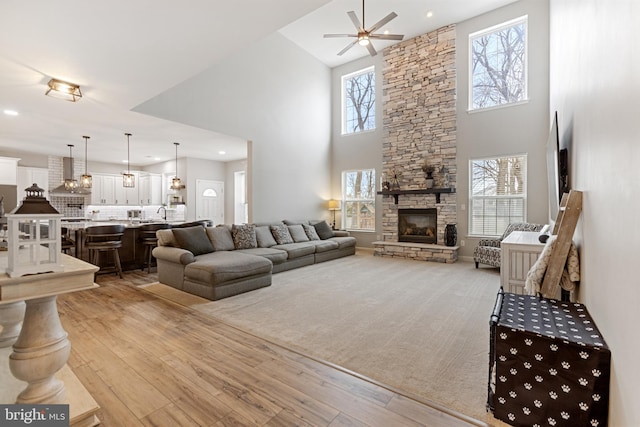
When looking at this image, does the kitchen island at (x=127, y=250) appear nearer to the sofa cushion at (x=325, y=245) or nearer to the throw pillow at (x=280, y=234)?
the throw pillow at (x=280, y=234)

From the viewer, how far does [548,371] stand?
1.50 metres

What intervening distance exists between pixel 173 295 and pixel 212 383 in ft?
7.85

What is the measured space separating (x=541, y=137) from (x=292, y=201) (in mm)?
5638

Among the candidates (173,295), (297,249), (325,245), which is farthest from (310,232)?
(173,295)

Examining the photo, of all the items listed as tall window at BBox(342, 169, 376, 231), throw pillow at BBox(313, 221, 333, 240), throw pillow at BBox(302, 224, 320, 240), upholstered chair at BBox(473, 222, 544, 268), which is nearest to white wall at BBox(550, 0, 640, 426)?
upholstered chair at BBox(473, 222, 544, 268)

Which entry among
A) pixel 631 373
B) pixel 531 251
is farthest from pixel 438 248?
pixel 631 373

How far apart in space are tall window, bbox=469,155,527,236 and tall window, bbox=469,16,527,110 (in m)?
1.32

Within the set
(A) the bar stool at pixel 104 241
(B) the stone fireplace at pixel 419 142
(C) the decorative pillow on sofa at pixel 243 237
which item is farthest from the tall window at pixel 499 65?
(A) the bar stool at pixel 104 241

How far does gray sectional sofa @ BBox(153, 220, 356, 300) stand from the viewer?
3893 mm

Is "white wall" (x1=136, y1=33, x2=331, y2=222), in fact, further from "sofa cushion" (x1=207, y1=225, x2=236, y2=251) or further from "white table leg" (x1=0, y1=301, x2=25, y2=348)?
"white table leg" (x1=0, y1=301, x2=25, y2=348)

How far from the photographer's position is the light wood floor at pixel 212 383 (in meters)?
1.67

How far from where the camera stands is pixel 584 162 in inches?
82.7

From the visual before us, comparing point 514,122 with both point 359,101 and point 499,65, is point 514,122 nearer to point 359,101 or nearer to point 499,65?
point 499,65

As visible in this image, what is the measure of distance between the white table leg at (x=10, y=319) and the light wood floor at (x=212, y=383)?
0.42m
